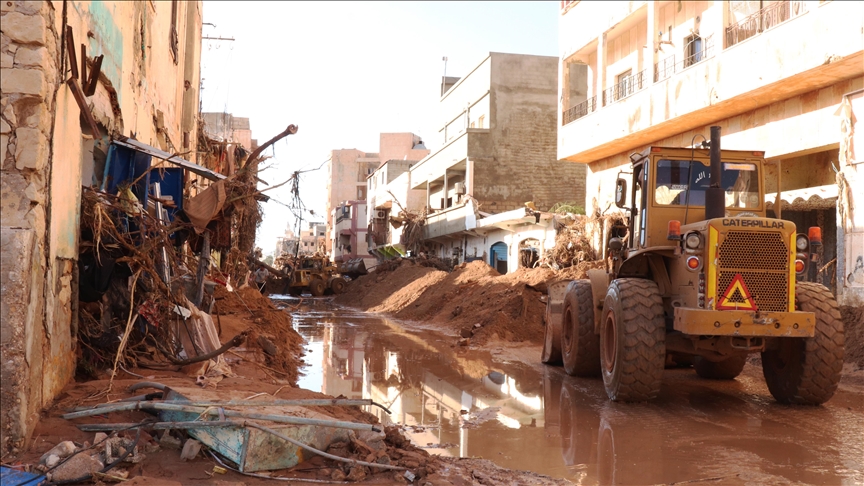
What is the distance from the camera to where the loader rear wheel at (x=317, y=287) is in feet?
136

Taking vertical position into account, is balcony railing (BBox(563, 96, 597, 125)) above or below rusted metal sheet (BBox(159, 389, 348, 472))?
above

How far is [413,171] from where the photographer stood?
151 feet

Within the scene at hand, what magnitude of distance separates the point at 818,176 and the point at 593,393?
993 cm

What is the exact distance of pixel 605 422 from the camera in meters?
7.57

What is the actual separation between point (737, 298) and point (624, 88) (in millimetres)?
14084

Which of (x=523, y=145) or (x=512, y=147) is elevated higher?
(x=523, y=145)

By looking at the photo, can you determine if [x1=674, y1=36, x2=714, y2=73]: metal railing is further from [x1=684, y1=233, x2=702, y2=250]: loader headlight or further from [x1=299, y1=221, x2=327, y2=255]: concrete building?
[x1=299, y1=221, x2=327, y2=255]: concrete building

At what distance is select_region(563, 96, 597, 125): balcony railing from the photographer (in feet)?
73.2

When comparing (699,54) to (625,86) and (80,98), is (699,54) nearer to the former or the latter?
(625,86)

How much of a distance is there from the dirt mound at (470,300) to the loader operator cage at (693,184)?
7545 mm

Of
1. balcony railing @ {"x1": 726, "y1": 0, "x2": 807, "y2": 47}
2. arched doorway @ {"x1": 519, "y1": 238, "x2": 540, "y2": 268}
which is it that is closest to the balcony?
balcony railing @ {"x1": 726, "y1": 0, "x2": 807, "y2": 47}

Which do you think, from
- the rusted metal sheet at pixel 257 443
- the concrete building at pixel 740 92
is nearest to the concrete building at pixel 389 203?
the concrete building at pixel 740 92

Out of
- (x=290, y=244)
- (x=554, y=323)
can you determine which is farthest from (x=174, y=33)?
(x=290, y=244)

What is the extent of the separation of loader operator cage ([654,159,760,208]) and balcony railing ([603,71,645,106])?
11188 mm
